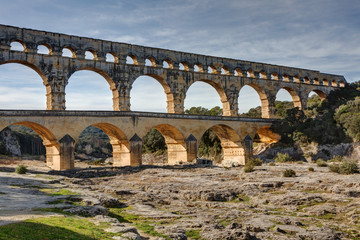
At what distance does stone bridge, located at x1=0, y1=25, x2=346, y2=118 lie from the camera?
31.4 metres

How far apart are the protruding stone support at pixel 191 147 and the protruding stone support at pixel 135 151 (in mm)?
4994

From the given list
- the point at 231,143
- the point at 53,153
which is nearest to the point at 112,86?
the point at 53,153

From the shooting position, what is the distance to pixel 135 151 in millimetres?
32438

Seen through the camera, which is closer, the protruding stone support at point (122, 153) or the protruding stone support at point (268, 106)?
the protruding stone support at point (122, 153)

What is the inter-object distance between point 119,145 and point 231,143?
42.7ft

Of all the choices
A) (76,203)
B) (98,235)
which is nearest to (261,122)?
(76,203)

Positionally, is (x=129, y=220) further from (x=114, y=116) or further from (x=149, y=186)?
(x=114, y=116)

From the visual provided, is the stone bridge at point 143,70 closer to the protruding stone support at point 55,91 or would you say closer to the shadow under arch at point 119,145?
the protruding stone support at point 55,91

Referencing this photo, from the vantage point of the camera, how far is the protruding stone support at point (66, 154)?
93.9ft

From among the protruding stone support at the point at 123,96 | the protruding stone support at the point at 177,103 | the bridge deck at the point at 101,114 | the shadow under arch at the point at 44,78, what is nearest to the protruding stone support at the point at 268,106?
the bridge deck at the point at 101,114

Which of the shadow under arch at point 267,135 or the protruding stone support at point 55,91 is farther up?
the protruding stone support at point 55,91

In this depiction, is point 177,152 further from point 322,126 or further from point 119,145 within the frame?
point 322,126

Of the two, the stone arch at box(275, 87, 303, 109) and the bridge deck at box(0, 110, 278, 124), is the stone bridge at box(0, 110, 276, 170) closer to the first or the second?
the bridge deck at box(0, 110, 278, 124)

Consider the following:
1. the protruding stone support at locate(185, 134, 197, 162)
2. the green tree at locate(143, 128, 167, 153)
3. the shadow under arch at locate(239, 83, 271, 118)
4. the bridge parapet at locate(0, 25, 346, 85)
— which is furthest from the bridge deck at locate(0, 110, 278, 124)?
the green tree at locate(143, 128, 167, 153)
